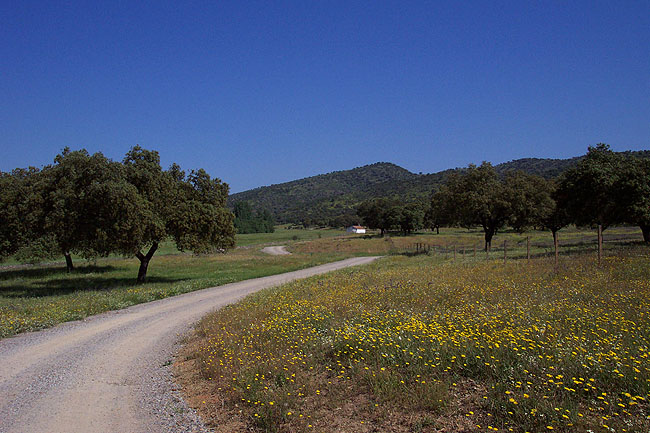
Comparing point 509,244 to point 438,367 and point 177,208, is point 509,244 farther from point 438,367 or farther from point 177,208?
point 438,367

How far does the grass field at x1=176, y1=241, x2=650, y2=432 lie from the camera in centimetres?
514

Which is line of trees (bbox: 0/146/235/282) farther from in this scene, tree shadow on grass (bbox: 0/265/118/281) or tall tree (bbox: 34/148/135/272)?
tree shadow on grass (bbox: 0/265/118/281)

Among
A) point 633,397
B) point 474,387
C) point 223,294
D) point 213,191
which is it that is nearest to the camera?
point 633,397

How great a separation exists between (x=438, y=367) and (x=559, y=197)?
40.8 metres

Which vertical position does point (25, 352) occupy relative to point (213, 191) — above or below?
below

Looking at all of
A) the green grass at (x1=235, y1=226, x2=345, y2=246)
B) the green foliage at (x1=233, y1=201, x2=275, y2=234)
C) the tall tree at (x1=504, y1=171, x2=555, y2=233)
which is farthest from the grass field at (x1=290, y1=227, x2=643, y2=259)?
the green foliage at (x1=233, y1=201, x2=275, y2=234)

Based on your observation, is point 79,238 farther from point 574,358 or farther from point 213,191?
point 574,358

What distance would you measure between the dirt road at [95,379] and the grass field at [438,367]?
1.96ft

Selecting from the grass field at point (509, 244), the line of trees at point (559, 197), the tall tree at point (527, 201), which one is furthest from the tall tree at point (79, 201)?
the tall tree at point (527, 201)

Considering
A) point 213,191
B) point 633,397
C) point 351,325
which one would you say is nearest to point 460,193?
point 213,191

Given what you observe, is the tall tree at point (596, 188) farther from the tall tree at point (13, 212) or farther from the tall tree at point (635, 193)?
the tall tree at point (13, 212)

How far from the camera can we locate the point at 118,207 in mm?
23703

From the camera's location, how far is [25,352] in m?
10.5

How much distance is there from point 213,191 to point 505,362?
84.1ft
